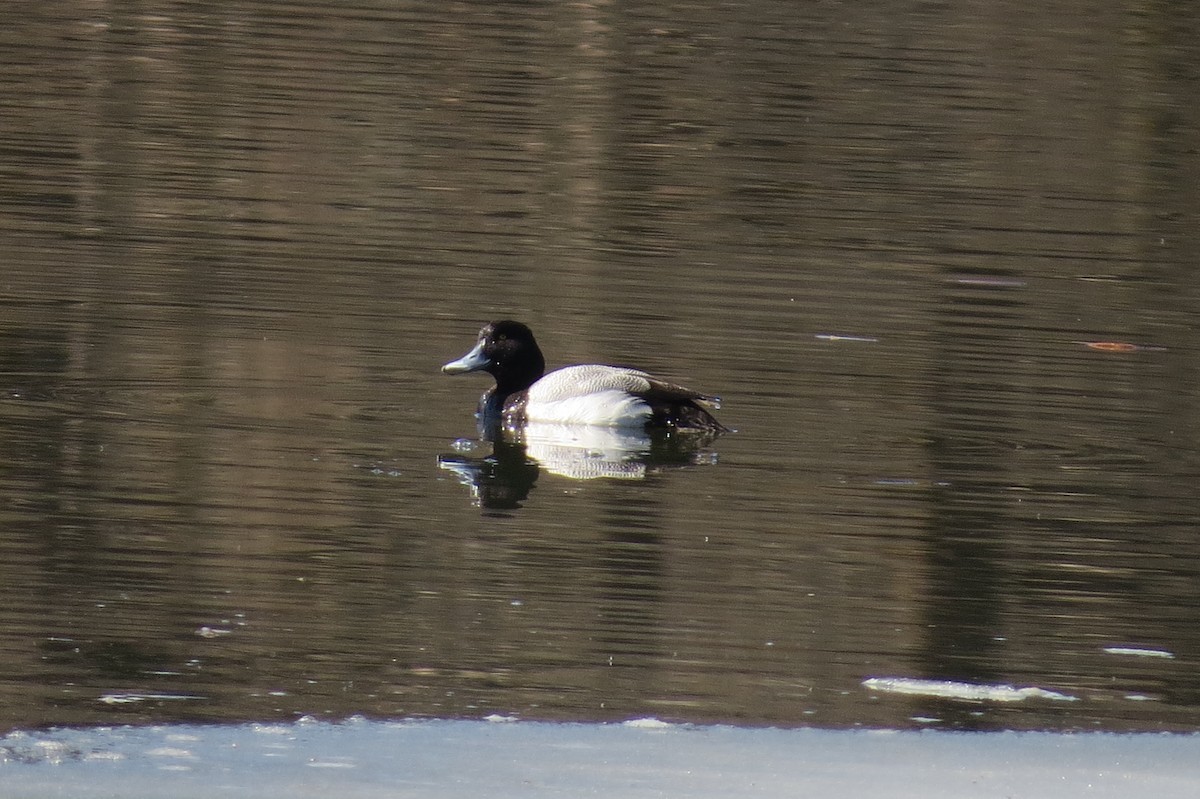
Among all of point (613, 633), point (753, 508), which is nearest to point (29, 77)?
point (753, 508)

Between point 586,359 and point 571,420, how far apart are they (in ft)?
4.36

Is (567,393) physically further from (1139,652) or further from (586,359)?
(1139,652)

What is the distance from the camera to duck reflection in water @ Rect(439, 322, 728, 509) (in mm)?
10492

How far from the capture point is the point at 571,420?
11.4 meters

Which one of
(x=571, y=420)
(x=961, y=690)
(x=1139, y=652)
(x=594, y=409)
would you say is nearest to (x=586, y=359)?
(x=571, y=420)

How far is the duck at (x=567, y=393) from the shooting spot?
10.9m

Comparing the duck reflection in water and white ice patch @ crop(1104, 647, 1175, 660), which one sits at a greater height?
white ice patch @ crop(1104, 647, 1175, 660)

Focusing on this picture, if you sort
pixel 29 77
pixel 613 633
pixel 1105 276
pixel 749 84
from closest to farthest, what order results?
pixel 613 633, pixel 1105 276, pixel 29 77, pixel 749 84

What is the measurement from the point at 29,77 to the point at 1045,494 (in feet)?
48.9

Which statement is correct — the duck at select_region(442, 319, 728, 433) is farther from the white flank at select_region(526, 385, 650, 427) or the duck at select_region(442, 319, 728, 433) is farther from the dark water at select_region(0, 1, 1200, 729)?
the dark water at select_region(0, 1, 1200, 729)

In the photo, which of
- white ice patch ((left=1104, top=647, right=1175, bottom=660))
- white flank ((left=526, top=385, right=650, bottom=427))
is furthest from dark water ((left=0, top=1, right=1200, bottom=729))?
white flank ((left=526, top=385, right=650, bottom=427))

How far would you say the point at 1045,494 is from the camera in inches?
393

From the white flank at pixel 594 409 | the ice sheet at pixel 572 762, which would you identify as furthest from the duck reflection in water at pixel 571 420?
the ice sheet at pixel 572 762

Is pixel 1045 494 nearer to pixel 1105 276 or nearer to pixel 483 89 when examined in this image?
pixel 1105 276
